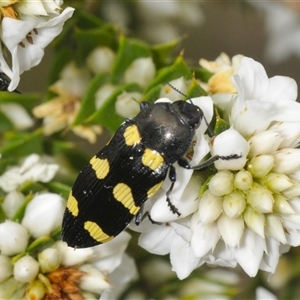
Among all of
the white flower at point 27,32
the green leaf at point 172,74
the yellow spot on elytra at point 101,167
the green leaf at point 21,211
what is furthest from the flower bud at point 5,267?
the green leaf at point 172,74

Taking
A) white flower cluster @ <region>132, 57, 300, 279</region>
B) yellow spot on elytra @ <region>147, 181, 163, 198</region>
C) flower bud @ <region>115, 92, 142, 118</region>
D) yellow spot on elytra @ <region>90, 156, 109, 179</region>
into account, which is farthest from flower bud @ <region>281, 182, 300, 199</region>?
flower bud @ <region>115, 92, 142, 118</region>

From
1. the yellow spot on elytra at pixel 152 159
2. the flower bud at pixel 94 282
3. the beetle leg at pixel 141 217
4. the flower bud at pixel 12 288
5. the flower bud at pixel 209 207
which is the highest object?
the yellow spot on elytra at pixel 152 159

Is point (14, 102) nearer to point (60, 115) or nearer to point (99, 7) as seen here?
point (60, 115)

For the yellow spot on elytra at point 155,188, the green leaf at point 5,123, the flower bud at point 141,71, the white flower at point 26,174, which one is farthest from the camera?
the green leaf at point 5,123

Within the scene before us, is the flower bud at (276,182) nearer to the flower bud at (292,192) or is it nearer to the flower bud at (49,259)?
the flower bud at (292,192)

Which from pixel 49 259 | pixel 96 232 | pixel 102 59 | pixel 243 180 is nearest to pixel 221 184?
pixel 243 180

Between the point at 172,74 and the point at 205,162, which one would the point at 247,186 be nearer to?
the point at 205,162
